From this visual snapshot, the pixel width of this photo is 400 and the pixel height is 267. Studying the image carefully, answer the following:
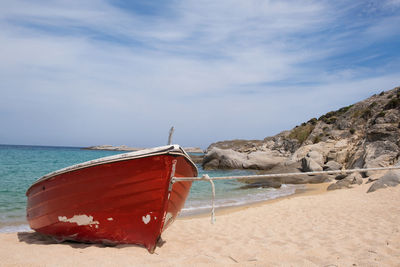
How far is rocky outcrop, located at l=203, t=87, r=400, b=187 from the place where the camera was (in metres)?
16.8

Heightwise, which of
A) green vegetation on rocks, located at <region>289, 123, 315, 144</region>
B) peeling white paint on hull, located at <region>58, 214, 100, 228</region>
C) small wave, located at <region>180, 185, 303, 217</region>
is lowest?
small wave, located at <region>180, 185, 303, 217</region>

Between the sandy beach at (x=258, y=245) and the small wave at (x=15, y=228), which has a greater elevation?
the sandy beach at (x=258, y=245)

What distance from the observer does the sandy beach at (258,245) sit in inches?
147

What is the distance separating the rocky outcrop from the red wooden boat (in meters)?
11.1

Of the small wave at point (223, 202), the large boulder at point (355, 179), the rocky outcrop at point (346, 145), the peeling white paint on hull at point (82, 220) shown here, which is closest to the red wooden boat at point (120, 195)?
the peeling white paint on hull at point (82, 220)

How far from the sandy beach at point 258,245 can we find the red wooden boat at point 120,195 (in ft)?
0.80

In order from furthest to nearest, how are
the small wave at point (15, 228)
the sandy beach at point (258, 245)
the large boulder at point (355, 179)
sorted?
the large boulder at point (355, 179)
the small wave at point (15, 228)
the sandy beach at point (258, 245)

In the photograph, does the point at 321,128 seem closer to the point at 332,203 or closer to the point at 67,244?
the point at 332,203

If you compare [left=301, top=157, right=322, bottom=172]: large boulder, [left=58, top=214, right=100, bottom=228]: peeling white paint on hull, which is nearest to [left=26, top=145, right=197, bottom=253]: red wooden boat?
[left=58, top=214, right=100, bottom=228]: peeling white paint on hull

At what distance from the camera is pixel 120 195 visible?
429cm

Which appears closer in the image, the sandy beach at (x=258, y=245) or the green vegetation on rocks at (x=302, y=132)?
the sandy beach at (x=258, y=245)

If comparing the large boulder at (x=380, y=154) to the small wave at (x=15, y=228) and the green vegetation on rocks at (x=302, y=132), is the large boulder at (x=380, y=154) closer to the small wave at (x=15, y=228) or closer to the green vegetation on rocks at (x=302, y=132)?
the small wave at (x=15, y=228)

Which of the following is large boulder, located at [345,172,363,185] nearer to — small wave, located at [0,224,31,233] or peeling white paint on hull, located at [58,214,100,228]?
peeling white paint on hull, located at [58,214,100,228]

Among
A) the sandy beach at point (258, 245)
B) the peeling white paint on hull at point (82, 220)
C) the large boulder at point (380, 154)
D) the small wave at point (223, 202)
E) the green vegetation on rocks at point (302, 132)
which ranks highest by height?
the green vegetation on rocks at point (302, 132)
